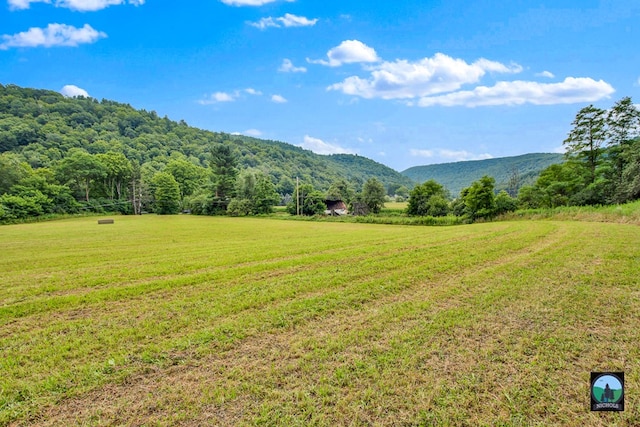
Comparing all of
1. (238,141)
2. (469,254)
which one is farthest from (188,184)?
(469,254)

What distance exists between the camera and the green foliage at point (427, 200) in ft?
173

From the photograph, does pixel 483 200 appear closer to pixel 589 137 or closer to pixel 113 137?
pixel 589 137

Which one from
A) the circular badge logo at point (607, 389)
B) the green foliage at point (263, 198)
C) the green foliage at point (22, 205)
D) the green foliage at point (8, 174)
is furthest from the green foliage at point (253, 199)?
the circular badge logo at point (607, 389)

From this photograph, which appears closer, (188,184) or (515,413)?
(515,413)

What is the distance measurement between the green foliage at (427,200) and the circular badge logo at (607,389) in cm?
5310

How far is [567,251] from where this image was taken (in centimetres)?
984

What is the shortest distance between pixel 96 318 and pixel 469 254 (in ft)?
33.2

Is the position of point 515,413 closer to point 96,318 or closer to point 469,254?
point 96,318

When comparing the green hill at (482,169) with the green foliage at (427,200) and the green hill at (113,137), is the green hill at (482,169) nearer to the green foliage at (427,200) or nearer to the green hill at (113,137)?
the green hill at (113,137)

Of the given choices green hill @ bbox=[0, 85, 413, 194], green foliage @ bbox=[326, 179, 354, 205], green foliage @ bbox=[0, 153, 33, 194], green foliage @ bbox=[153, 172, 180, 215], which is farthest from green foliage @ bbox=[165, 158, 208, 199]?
green foliage @ bbox=[326, 179, 354, 205]

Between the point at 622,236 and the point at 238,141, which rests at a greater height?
the point at 238,141

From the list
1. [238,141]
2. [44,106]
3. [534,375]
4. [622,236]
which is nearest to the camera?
[534,375]

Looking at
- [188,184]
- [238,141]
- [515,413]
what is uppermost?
[238,141]

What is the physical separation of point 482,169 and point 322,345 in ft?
526
